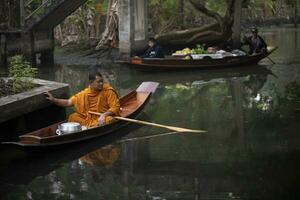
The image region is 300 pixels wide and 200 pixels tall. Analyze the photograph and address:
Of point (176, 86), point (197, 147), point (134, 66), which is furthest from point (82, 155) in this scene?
point (134, 66)

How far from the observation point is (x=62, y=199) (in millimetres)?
7734

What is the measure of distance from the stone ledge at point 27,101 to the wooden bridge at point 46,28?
36.0 ft

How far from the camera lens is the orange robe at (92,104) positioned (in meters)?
10.8

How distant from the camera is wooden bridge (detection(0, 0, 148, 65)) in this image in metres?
A: 22.5

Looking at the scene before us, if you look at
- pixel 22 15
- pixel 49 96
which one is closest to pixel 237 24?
pixel 22 15

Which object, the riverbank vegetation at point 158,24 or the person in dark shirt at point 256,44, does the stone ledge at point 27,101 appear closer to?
the person in dark shirt at point 256,44

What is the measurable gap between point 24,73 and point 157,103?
4.56 metres

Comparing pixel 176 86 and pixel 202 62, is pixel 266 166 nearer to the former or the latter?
pixel 176 86

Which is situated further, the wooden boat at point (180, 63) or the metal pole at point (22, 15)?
the metal pole at point (22, 15)

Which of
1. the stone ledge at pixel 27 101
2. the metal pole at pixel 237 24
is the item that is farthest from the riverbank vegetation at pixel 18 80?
the metal pole at pixel 237 24

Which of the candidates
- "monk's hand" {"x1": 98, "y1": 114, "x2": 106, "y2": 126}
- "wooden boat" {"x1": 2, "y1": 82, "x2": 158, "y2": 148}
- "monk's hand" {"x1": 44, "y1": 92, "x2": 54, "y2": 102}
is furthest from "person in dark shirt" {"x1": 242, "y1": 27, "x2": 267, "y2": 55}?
"monk's hand" {"x1": 44, "y1": 92, "x2": 54, "y2": 102}

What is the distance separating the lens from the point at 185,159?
9.45m

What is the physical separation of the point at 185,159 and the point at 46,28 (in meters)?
16.4

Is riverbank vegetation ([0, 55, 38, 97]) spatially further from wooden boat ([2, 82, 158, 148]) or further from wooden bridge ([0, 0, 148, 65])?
wooden bridge ([0, 0, 148, 65])
